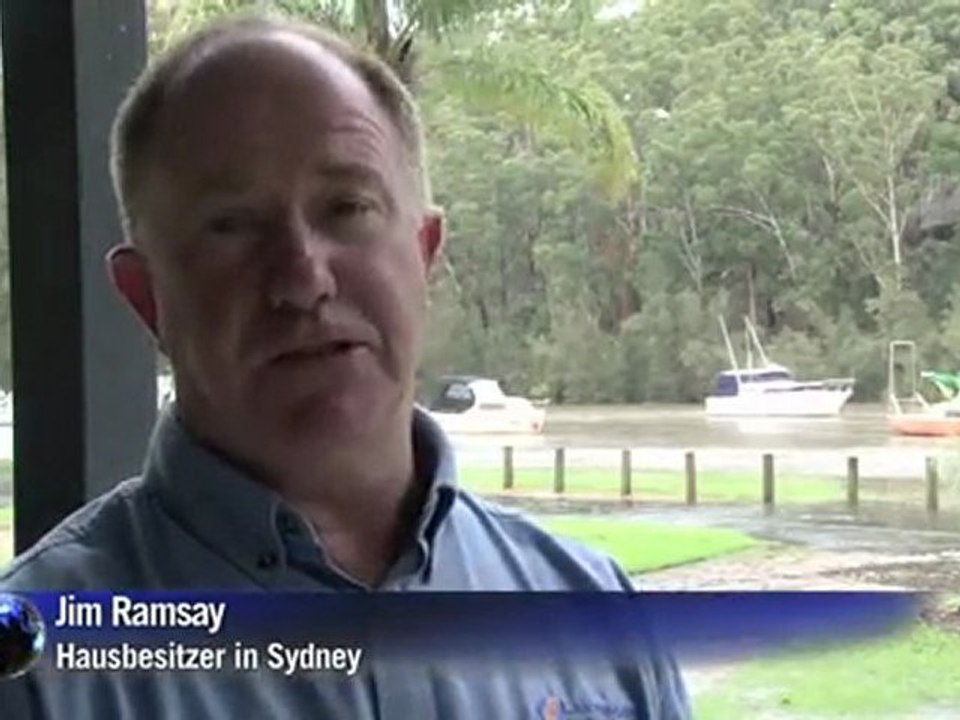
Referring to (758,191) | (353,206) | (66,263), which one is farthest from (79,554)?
(758,191)

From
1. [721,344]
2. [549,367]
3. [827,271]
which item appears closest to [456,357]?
[549,367]

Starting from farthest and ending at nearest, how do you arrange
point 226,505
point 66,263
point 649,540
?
point 66,263 < point 649,540 < point 226,505

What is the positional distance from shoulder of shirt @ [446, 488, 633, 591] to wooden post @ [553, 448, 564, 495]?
0.40ft

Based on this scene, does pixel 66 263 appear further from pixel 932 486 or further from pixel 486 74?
pixel 932 486

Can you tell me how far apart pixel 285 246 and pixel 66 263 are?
1.29ft

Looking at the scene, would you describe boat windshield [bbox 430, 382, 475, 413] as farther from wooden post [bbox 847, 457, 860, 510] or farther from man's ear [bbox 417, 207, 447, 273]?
wooden post [bbox 847, 457, 860, 510]

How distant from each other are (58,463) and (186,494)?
41cm

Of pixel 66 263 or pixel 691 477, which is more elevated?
pixel 66 263

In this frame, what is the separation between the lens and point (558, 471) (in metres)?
1.36

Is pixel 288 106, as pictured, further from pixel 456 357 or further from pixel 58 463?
pixel 58 463

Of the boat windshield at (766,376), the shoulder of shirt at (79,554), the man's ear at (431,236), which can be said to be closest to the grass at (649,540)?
the boat windshield at (766,376)

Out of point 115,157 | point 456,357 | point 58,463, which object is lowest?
point 58,463

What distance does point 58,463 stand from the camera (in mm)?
1444

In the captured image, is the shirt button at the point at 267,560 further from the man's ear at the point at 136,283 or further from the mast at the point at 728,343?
the mast at the point at 728,343
